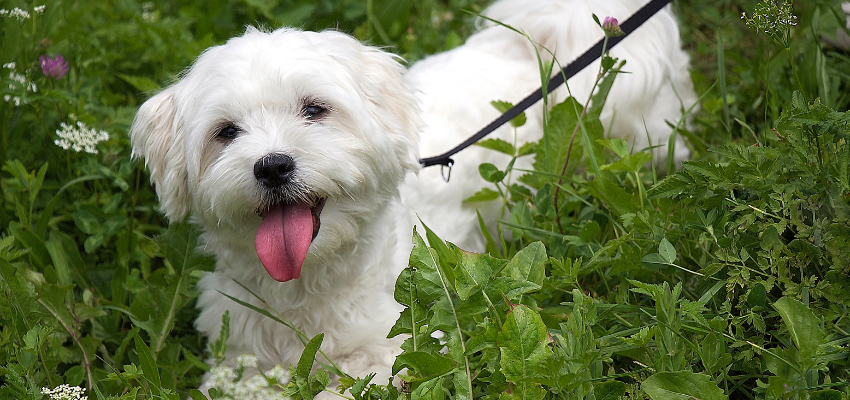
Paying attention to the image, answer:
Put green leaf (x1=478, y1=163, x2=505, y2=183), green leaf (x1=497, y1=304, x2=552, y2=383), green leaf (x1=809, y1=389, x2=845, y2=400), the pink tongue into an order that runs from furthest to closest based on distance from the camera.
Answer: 1. green leaf (x1=478, y1=163, x2=505, y2=183)
2. the pink tongue
3. green leaf (x1=497, y1=304, x2=552, y2=383)
4. green leaf (x1=809, y1=389, x2=845, y2=400)

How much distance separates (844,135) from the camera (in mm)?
2027

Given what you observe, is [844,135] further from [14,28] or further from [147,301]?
[14,28]

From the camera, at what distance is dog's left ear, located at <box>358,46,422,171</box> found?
266 centimetres

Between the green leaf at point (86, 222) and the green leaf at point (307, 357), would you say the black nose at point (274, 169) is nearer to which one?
the green leaf at point (307, 357)

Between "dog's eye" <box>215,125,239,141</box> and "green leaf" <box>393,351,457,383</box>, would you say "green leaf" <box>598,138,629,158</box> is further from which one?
"dog's eye" <box>215,125,239,141</box>

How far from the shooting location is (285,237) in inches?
95.2

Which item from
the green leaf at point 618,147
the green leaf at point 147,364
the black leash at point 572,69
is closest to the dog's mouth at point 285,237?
the green leaf at point 147,364

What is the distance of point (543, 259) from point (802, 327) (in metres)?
0.75

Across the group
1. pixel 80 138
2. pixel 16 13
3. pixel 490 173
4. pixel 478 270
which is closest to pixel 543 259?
pixel 478 270

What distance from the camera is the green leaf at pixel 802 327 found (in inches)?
70.1

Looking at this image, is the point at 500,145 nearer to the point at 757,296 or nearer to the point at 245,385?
the point at 757,296

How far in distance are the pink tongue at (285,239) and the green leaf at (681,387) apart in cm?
120

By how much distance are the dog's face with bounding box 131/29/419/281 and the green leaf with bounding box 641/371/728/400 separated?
3.83 ft

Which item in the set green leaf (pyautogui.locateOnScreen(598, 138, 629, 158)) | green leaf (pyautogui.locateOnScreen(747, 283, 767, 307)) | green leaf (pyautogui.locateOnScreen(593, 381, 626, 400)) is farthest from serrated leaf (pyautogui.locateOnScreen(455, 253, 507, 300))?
green leaf (pyautogui.locateOnScreen(598, 138, 629, 158))
